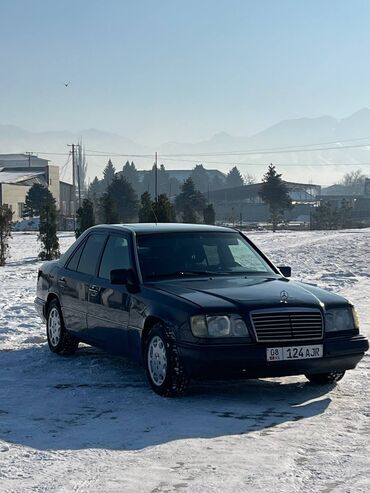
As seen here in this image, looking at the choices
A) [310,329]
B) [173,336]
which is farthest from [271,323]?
[173,336]

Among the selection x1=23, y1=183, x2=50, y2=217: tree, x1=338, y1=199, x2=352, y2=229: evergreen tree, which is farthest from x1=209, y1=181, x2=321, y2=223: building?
x1=23, y1=183, x2=50, y2=217: tree

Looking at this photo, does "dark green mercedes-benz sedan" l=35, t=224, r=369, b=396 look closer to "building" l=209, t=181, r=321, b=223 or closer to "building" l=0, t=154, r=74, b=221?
"building" l=0, t=154, r=74, b=221

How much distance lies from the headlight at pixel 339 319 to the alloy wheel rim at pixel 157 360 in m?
1.51

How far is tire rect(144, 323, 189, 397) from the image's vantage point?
7512 mm

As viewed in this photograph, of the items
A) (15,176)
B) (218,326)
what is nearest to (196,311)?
(218,326)

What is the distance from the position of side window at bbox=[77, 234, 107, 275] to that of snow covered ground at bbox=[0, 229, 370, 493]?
1041 millimetres

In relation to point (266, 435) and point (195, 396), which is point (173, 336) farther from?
point (266, 435)

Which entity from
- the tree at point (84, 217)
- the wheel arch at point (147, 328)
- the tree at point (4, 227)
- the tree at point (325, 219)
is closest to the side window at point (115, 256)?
the wheel arch at point (147, 328)

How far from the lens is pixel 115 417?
22.6 feet

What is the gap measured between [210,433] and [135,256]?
9.40ft

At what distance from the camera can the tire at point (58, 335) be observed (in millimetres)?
9859

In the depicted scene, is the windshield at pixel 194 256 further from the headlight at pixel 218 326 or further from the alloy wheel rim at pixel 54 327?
the alloy wheel rim at pixel 54 327

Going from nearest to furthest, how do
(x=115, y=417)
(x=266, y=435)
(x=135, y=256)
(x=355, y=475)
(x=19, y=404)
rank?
(x=355, y=475) → (x=266, y=435) → (x=115, y=417) → (x=19, y=404) → (x=135, y=256)

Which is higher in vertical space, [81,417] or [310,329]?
[310,329]
